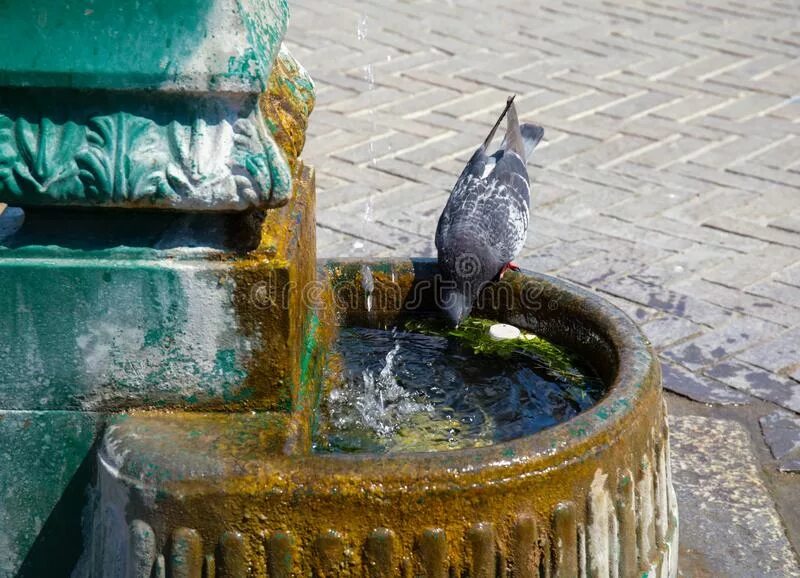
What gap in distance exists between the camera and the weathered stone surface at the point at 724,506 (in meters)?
3.09

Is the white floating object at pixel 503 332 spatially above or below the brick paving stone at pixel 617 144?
above

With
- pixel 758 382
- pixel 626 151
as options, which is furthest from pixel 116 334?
pixel 626 151

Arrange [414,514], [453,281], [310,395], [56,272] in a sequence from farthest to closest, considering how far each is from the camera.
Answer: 1. [453,281]
2. [310,395]
3. [56,272]
4. [414,514]

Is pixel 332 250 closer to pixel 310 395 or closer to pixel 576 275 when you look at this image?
pixel 576 275

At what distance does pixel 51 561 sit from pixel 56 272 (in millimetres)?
637

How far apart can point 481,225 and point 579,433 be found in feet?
5.73

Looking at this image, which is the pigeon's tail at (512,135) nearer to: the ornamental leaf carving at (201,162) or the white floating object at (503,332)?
the white floating object at (503,332)

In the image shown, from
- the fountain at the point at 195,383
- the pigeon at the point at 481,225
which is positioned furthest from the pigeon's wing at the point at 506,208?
the fountain at the point at 195,383

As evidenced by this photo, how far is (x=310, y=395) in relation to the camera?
2607mm

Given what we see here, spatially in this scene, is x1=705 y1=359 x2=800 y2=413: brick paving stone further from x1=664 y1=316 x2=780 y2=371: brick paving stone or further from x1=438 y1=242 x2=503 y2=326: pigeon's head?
x1=438 y1=242 x2=503 y2=326: pigeon's head

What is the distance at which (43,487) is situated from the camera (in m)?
2.34

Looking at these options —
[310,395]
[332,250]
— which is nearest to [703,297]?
[332,250]

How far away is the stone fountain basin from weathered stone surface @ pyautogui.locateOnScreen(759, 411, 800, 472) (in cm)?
152

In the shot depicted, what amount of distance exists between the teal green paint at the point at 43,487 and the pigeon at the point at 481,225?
1.18 meters
